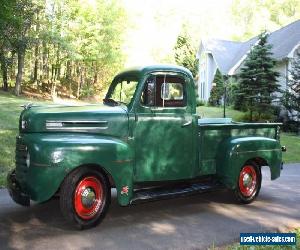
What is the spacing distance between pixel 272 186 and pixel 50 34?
109ft

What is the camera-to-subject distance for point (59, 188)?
21.6ft

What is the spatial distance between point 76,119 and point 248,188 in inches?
143

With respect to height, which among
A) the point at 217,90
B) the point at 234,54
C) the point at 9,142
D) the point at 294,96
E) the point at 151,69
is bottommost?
the point at 9,142

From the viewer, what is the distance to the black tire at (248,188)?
27.5 ft

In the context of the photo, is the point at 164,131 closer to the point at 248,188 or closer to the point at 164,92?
the point at 164,92

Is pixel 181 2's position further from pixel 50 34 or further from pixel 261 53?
pixel 261 53

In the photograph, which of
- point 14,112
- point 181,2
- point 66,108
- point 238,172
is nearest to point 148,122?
point 66,108

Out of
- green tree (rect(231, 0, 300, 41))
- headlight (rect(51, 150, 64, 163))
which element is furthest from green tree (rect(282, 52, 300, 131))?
green tree (rect(231, 0, 300, 41))

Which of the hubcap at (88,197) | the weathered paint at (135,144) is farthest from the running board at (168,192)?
the hubcap at (88,197)

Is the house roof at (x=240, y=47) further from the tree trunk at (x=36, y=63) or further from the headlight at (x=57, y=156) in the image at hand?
the headlight at (x=57, y=156)

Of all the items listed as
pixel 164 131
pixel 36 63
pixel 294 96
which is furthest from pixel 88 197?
pixel 36 63

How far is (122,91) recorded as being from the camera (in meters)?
7.93

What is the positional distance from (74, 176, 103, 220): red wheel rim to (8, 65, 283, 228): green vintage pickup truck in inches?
0.5

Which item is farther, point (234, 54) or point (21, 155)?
point (234, 54)
